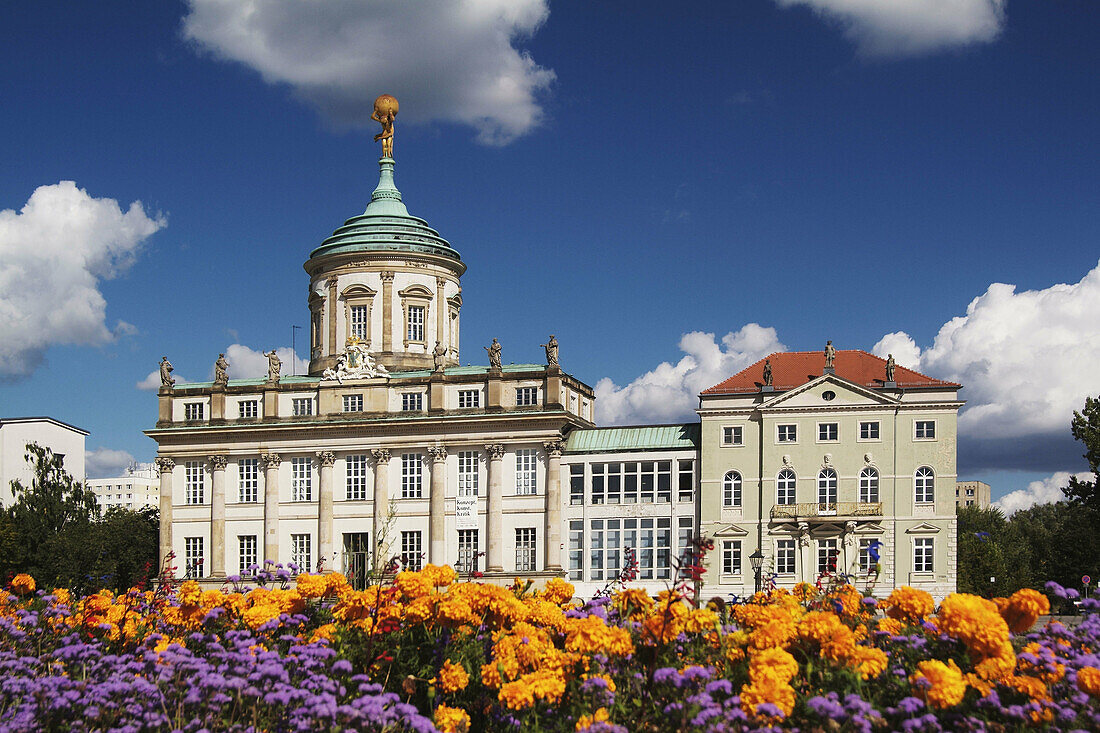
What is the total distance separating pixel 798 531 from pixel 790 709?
50.9 meters

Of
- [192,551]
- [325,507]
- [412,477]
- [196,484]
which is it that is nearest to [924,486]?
[412,477]

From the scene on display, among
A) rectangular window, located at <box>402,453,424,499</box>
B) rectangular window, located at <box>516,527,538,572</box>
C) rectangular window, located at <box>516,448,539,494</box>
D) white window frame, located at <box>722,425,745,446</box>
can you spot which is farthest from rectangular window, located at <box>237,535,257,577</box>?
white window frame, located at <box>722,425,745,446</box>

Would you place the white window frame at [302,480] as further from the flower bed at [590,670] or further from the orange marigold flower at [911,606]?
the orange marigold flower at [911,606]

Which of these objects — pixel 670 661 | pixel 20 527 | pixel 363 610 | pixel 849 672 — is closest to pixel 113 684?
pixel 363 610

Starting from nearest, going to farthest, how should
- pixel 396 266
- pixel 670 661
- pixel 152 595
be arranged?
pixel 670 661, pixel 152 595, pixel 396 266

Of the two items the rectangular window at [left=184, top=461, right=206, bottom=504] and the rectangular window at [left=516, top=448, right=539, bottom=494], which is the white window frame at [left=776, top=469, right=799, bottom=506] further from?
the rectangular window at [left=184, top=461, right=206, bottom=504]

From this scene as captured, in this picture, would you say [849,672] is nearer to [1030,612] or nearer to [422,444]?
[1030,612]

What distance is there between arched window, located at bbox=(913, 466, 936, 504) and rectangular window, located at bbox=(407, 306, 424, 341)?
30661 mm

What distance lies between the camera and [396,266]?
261 ft

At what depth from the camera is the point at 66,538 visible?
78188mm

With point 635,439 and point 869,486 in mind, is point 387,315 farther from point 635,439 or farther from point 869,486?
point 869,486

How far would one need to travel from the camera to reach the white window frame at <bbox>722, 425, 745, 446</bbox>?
Result: 66.3 m

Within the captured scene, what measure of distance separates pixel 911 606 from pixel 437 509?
5369 centimetres

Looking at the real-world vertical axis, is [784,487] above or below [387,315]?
Result: below
